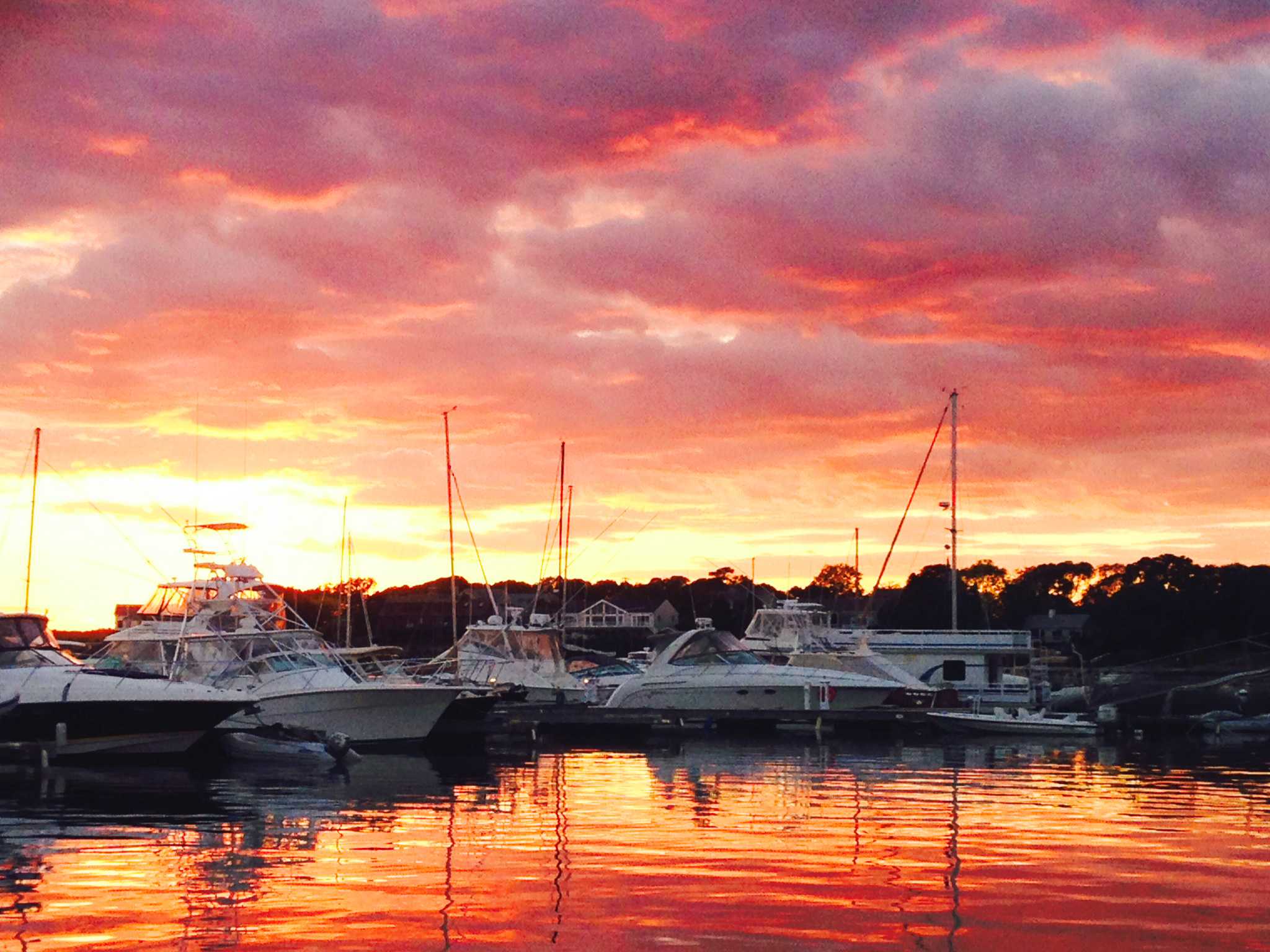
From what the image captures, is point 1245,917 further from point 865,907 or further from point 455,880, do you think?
point 455,880

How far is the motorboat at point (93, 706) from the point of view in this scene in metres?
35.6

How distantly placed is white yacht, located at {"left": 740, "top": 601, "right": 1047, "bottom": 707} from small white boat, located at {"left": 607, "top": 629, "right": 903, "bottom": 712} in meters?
2.65

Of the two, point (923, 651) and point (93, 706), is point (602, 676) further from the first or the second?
point (93, 706)

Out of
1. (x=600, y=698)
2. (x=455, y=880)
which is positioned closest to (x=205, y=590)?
(x=600, y=698)

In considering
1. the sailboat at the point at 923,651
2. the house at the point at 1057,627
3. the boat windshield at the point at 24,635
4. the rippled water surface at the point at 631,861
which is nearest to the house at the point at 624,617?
the house at the point at 1057,627

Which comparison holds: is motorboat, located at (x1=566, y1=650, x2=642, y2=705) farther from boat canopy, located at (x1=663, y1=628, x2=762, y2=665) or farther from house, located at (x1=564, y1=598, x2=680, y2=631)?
house, located at (x1=564, y1=598, x2=680, y2=631)

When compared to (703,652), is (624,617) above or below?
A: above

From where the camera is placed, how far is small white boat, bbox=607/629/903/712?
177 feet

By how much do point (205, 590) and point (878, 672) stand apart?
24832 mm

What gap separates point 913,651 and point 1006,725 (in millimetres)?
18974

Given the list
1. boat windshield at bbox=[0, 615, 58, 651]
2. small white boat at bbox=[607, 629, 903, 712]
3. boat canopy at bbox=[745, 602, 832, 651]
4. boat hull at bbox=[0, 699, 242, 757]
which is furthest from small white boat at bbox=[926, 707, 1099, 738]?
boat windshield at bbox=[0, 615, 58, 651]

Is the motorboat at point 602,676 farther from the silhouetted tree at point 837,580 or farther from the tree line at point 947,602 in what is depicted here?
the silhouetted tree at point 837,580

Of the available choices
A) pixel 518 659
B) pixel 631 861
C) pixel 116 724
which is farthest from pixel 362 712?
pixel 631 861

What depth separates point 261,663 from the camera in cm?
4331
